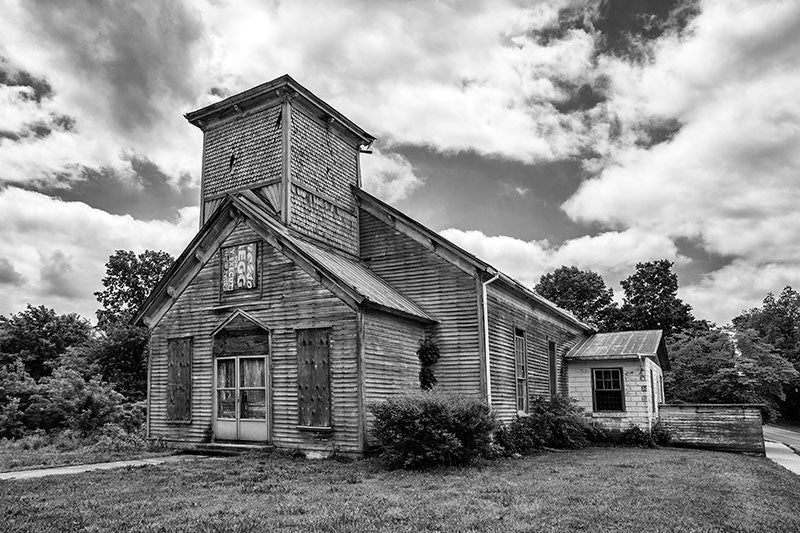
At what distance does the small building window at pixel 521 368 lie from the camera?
18.8 metres

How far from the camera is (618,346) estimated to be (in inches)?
907

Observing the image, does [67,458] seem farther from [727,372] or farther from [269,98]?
[727,372]

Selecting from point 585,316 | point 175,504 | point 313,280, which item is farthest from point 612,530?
point 585,316

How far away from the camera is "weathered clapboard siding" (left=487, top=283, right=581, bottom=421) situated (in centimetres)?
1711

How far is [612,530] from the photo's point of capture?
733cm

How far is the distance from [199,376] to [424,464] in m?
7.23

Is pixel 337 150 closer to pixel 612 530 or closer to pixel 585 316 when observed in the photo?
pixel 612 530

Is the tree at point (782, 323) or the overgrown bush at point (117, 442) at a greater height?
the tree at point (782, 323)

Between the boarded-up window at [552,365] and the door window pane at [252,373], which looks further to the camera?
the boarded-up window at [552,365]

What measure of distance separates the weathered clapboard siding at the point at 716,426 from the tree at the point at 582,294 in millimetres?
35450

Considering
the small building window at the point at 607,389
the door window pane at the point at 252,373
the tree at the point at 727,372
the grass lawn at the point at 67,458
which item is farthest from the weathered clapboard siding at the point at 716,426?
the grass lawn at the point at 67,458

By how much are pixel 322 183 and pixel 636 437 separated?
13.2 metres

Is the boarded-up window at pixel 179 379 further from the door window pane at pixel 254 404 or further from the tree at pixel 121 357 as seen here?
the tree at pixel 121 357

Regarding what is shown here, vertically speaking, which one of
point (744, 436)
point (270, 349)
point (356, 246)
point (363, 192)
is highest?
point (363, 192)
